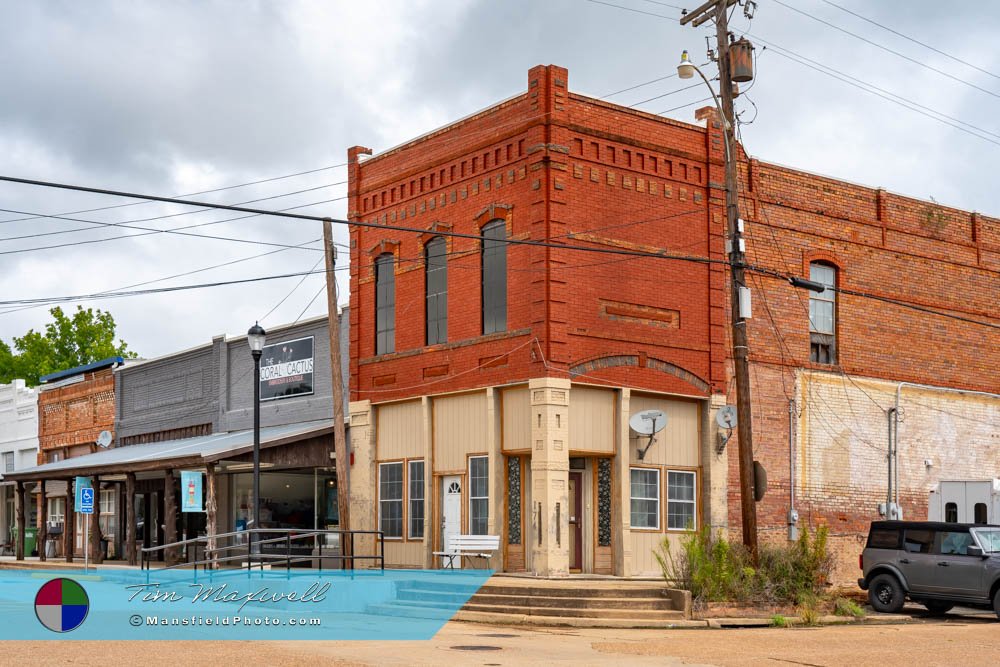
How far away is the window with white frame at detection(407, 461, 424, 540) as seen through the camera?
26.2 m

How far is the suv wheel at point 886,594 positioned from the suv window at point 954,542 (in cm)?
111

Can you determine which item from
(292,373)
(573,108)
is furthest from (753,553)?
(292,373)

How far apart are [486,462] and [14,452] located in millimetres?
27430

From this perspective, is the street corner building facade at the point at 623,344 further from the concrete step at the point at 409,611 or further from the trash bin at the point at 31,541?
the trash bin at the point at 31,541

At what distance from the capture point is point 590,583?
2184cm

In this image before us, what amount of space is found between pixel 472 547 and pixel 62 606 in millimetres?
9176

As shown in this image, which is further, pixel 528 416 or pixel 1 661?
pixel 528 416

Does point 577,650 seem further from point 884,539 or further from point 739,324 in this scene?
point 884,539

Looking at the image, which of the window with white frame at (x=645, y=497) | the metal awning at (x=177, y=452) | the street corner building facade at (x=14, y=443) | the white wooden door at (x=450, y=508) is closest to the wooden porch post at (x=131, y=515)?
the metal awning at (x=177, y=452)

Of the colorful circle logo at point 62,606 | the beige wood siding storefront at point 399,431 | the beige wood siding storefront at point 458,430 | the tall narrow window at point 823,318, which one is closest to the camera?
the colorful circle logo at point 62,606

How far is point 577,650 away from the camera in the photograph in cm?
1555

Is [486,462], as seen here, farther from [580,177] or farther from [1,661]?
[1,661]

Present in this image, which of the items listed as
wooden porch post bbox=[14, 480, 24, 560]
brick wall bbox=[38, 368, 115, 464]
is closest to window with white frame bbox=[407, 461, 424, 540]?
wooden porch post bbox=[14, 480, 24, 560]

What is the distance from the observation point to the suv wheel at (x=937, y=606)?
2206cm
